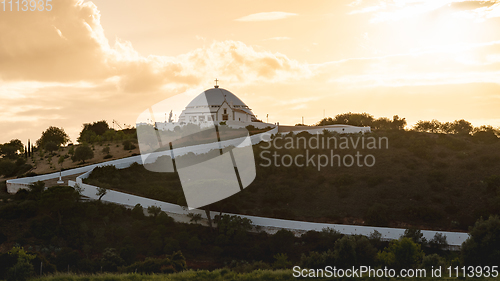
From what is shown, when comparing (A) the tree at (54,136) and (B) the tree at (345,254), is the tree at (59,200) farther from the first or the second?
(A) the tree at (54,136)

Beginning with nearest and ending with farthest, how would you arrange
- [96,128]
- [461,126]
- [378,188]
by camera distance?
1. [378,188]
2. [461,126]
3. [96,128]

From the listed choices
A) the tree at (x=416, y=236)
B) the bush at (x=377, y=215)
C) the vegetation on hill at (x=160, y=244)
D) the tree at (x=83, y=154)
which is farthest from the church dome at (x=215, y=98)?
the tree at (x=416, y=236)

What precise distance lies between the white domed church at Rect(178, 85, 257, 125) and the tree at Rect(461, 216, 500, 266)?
50.8 meters

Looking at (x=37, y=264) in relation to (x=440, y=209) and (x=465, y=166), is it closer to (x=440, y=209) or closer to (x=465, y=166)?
(x=440, y=209)

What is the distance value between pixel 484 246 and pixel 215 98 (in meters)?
65.1

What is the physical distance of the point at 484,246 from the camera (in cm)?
2314

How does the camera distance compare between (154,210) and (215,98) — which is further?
(215,98)

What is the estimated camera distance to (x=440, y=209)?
3247 centimetres

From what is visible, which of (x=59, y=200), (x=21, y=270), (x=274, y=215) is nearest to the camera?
(x=21, y=270)

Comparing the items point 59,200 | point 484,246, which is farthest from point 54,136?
point 484,246

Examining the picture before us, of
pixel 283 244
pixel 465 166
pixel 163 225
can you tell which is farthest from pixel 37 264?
pixel 465 166

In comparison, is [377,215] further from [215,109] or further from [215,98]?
[215,98]

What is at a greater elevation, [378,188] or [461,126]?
[461,126]

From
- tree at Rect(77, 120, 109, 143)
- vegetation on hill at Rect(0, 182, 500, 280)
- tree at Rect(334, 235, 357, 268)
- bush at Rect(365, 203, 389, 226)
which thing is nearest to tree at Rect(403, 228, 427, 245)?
vegetation on hill at Rect(0, 182, 500, 280)
